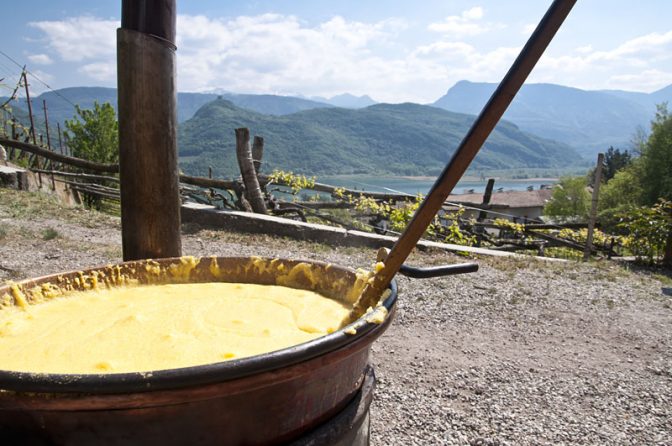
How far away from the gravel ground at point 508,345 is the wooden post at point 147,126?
1.75 meters

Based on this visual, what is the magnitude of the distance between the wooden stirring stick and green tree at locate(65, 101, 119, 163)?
2765 cm

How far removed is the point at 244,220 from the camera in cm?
764

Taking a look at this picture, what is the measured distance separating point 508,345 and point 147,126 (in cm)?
335

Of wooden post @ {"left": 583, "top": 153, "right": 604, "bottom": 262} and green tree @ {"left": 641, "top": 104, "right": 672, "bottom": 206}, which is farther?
green tree @ {"left": 641, "top": 104, "right": 672, "bottom": 206}

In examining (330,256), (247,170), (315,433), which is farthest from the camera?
(247,170)

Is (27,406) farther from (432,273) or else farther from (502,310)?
(502,310)

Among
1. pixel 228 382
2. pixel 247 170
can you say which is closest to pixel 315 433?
pixel 228 382

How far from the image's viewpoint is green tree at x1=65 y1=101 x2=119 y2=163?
85.3 ft

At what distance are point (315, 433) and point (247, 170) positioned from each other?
7620 mm

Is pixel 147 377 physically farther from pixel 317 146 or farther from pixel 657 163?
pixel 317 146

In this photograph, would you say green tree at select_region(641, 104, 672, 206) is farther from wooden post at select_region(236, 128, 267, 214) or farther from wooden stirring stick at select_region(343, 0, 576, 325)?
wooden stirring stick at select_region(343, 0, 576, 325)

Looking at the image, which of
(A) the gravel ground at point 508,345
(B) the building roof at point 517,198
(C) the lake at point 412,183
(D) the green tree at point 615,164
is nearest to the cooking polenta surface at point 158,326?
(A) the gravel ground at point 508,345

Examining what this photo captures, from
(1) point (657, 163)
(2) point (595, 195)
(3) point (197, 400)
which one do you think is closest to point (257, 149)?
(2) point (595, 195)

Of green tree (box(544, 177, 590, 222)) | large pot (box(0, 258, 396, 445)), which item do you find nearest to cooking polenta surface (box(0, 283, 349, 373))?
large pot (box(0, 258, 396, 445))
